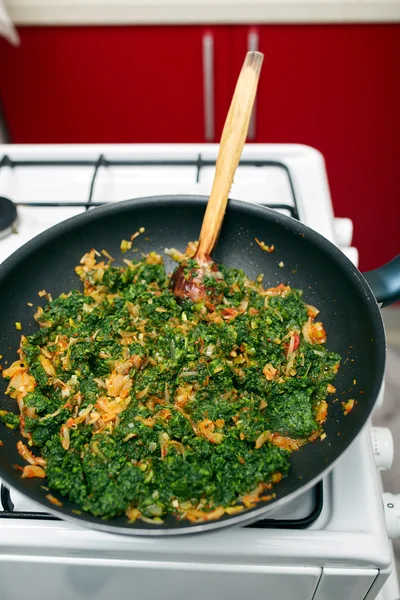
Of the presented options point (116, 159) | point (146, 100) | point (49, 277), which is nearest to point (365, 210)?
point (146, 100)

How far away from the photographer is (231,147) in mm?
1107

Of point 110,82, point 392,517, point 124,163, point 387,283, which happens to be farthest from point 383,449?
point 110,82

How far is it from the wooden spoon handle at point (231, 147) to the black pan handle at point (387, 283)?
0.33 m

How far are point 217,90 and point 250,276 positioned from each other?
3.67 ft

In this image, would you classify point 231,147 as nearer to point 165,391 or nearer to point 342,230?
point 342,230

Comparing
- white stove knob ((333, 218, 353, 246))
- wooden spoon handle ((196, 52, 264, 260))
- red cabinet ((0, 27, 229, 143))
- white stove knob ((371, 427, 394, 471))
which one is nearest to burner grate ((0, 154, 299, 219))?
white stove knob ((333, 218, 353, 246))

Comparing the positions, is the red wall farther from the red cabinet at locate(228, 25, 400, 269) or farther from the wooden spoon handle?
the wooden spoon handle

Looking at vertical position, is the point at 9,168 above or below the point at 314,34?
below

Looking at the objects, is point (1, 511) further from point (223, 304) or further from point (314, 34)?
point (314, 34)

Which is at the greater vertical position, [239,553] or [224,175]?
[224,175]

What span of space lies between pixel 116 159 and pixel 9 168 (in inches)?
11.0

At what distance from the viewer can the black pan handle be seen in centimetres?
97

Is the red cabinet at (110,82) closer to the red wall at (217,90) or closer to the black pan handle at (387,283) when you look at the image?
the red wall at (217,90)

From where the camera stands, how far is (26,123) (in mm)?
2236
